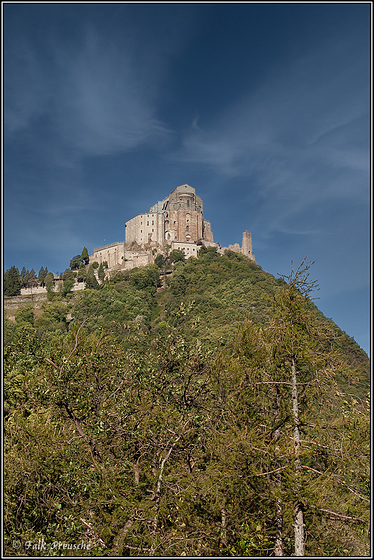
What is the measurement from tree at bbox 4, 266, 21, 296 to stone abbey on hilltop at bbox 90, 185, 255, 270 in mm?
16114

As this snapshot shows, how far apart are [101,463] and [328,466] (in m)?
3.72

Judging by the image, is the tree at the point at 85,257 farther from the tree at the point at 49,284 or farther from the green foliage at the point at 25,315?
the green foliage at the point at 25,315

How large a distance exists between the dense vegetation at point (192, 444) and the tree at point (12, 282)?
3140 inches

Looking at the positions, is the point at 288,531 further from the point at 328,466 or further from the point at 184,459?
the point at 184,459

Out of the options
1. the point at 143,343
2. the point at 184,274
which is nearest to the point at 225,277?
the point at 184,274

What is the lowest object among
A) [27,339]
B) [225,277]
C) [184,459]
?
[184,459]

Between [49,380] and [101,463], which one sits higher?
[49,380]

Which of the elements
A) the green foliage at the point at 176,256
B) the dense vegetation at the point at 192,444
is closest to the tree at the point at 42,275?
the green foliage at the point at 176,256

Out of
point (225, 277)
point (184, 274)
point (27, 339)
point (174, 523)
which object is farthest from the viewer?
point (184, 274)

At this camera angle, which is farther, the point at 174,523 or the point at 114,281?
the point at 114,281

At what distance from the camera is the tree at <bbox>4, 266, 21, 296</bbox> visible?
82.8 m

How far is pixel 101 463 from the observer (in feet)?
21.6

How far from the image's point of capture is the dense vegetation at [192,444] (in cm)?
613

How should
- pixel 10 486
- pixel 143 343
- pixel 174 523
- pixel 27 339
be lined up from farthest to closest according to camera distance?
pixel 143 343
pixel 27 339
pixel 10 486
pixel 174 523
